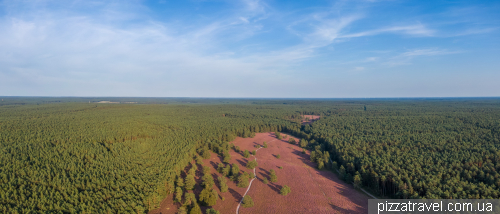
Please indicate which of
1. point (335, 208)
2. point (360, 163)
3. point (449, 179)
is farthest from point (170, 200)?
point (449, 179)

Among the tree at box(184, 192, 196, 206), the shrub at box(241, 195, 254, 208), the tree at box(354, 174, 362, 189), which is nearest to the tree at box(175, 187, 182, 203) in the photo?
the tree at box(184, 192, 196, 206)

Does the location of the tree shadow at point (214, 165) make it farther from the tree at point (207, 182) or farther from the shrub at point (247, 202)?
the shrub at point (247, 202)

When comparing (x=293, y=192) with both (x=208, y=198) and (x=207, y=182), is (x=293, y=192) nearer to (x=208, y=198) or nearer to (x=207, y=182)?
(x=208, y=198)

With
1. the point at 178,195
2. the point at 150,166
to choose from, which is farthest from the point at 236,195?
the point at 150,166

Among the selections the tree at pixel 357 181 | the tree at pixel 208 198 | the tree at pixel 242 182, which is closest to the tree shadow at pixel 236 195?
the tree at pixel 242 182

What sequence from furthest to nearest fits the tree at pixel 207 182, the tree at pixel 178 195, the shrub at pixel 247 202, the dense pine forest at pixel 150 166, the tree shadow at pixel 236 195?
the tree at pixel 207 182, the tree shadow at pixel 236 195, the tree at pixel 178 195, the shrub at pixel 247 202, the dense pine forest at pixel 150 166

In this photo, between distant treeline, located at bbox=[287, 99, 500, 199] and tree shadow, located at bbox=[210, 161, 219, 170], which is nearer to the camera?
distant treeline, located at bbox=[287, 99, 500, 199]

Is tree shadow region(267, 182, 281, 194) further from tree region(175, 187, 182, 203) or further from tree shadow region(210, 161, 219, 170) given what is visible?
tree region(175, 187, 182, 203)

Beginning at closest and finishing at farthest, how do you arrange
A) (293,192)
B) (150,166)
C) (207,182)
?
1. (293,192)
2. (207,182)
3. (150,166)
